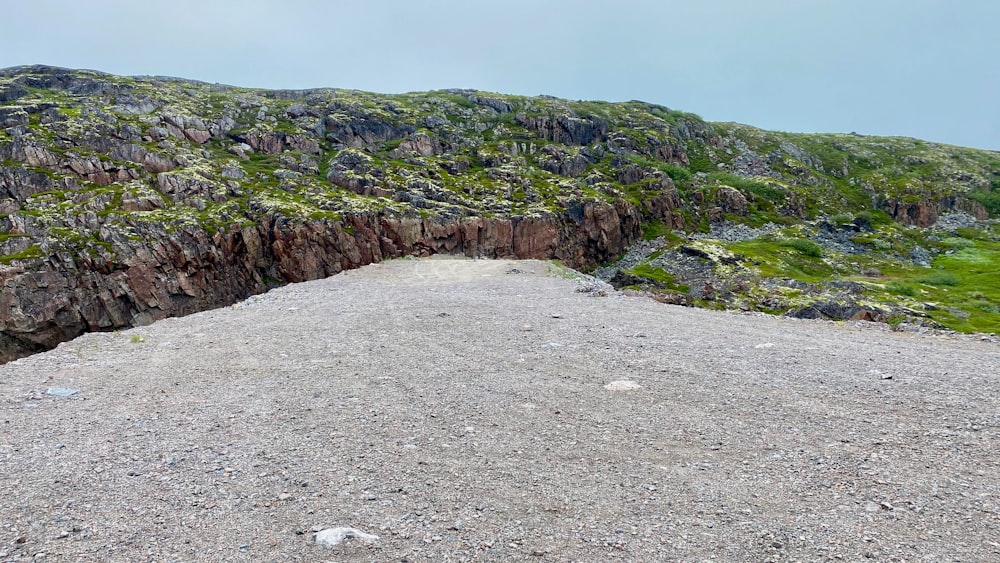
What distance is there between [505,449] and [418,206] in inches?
1765

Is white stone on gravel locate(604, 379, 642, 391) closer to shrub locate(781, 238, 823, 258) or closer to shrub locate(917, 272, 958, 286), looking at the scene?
shrub locate(917, 272, 958, 286)

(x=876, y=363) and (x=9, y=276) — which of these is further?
(x=9, y=276)

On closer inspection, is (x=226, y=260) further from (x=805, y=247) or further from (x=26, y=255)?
(x=805, y=247)

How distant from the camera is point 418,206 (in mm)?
51562

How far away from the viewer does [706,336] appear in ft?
56.8

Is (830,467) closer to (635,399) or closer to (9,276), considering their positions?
(635,399)

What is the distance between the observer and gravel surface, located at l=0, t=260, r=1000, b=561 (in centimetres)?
643

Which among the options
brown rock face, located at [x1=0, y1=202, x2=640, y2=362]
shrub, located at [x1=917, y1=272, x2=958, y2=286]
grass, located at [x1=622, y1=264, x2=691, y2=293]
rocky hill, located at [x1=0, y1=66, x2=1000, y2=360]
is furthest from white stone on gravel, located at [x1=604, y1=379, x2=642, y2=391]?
shrub, located at [x1=917, y1=272, x2=958, y2=286]

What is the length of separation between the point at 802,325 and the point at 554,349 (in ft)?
38.3

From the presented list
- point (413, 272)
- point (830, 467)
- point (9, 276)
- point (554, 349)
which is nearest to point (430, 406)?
point (554, 349)

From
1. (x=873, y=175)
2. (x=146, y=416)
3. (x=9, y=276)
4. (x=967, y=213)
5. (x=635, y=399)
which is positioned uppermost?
(x=873, y=175)

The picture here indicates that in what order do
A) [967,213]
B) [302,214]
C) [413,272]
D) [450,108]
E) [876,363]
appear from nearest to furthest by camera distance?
1. [876,363]
2. [413,272]
3. [302,214]
4. [967,213]
5. [450,108]

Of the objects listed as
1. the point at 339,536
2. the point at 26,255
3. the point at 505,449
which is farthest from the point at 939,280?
the point at 26,255

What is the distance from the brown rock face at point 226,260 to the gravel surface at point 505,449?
2186cm
